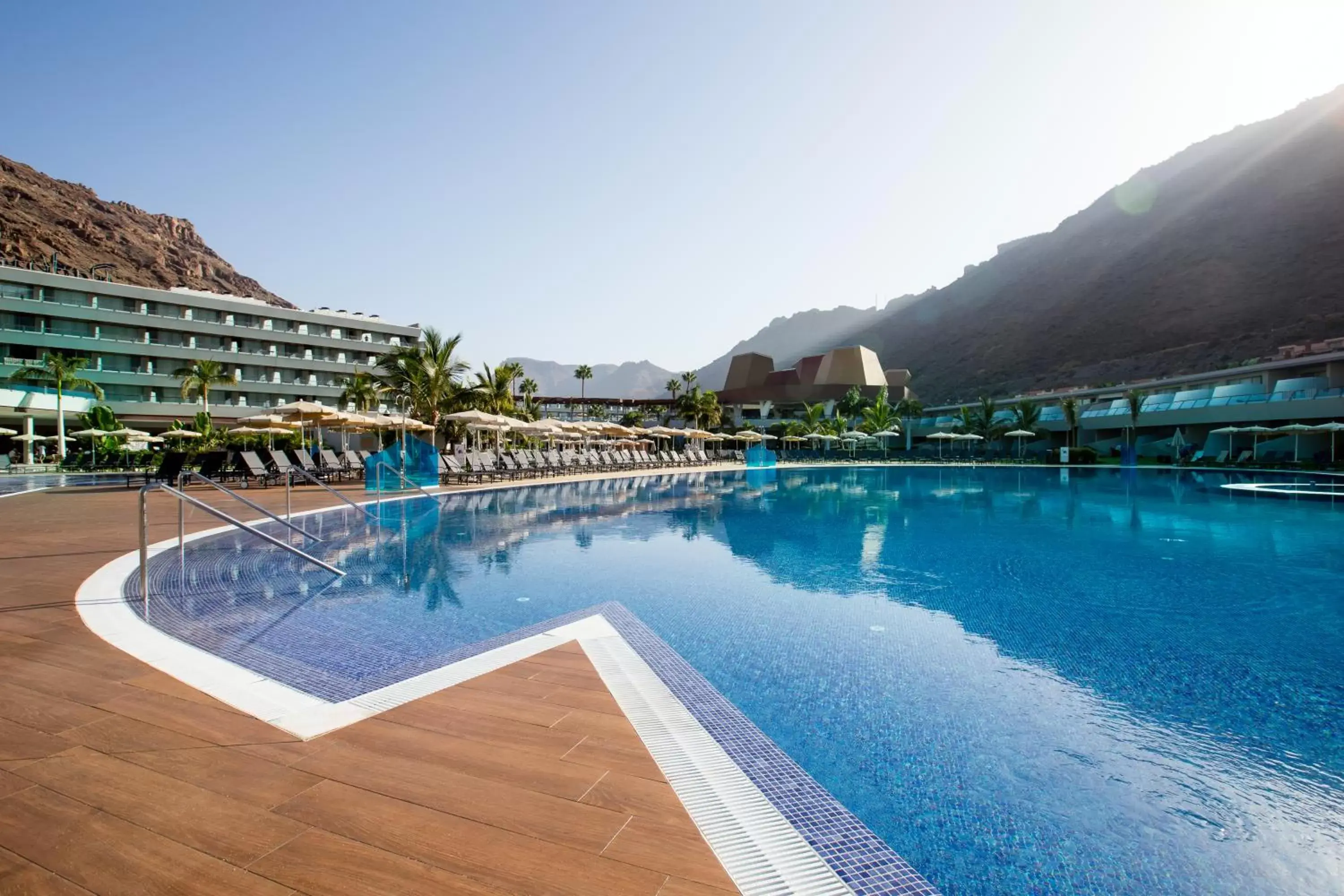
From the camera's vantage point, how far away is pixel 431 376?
23.2 meters

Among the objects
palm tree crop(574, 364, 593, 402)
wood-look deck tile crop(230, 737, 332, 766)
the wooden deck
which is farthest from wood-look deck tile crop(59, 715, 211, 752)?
palm tree crop(574, 364, 593, 402)

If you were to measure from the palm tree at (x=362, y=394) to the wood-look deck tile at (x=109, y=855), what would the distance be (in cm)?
3749

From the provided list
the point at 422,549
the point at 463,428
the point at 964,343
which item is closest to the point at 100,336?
the point at 463,428

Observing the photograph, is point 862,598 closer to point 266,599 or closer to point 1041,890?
point 1041,890

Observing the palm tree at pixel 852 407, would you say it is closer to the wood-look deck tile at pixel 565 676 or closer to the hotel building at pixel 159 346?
the hotel building at pixel 159 346

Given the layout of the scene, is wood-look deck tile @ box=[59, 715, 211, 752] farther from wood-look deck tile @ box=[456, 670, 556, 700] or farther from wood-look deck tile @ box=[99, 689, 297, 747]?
wood-look deck tile @ box=[456, 670, 556, 700]

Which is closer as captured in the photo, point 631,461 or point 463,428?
point 463,428

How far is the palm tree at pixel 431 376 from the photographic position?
23.0m

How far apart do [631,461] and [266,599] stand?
21.2 meters

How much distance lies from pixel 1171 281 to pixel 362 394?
91385mm

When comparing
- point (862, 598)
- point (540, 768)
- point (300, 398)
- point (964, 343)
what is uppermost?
point (964, 343)

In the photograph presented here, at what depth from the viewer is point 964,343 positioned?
100 m

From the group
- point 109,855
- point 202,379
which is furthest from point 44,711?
point 202,379

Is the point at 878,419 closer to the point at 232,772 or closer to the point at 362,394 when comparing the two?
the point at 362,394
